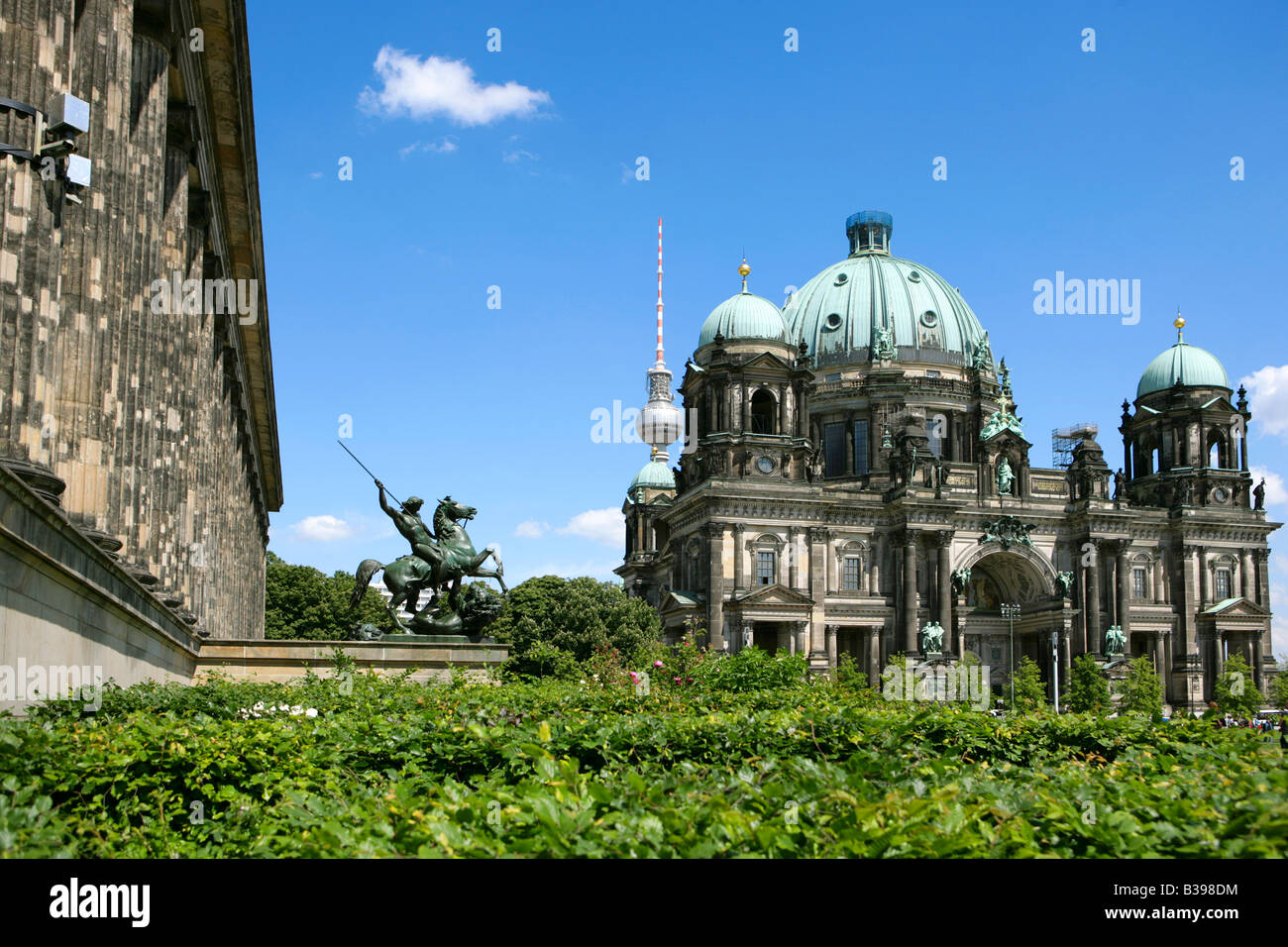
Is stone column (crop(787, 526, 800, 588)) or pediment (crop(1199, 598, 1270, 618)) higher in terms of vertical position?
stone column (crop(787, 526, 800, 588))

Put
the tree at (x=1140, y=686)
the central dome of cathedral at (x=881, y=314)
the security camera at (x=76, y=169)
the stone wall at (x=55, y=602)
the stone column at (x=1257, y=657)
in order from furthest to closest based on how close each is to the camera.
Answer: the central dome of cathedral at (x=881, y=314)
the stone column at (x=1257, y=657)
the tree at (x=1140, y=686)
the security camera at (x=76, y=169)
the stone wall at (x=55, y=602)

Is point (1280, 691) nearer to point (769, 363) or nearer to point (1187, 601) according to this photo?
point (1187, 601)

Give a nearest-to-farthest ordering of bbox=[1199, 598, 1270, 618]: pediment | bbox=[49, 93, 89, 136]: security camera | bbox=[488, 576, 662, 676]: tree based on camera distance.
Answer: bbox=[49, 93, 89, 136]: security camera
bbox=[488, 576, 662, 676]: tree
bbox=[1199, 598, 1270, 618]: pediment

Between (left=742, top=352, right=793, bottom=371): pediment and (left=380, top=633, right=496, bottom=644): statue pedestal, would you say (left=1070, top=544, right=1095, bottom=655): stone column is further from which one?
(left=380, top=633, right=496, bottom=644): statue pedestal

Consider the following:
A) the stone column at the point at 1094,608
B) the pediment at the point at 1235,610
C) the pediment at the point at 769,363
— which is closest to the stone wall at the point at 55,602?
the pediment at the point at 769,363

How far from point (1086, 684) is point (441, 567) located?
204ft

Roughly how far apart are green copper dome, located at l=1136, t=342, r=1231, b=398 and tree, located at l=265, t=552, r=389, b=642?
2597 inches

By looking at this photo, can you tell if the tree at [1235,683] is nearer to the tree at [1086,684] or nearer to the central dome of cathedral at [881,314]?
the tree at [1086,684]

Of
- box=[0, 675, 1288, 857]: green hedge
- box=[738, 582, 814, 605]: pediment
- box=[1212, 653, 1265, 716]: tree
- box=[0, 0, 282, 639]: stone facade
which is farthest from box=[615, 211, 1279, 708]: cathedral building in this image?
box=[0, 675, 1288, 857]: green hedge

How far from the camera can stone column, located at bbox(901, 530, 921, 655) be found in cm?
8393

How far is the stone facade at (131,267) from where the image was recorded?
527 inches

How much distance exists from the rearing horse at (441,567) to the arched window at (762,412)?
54933 mm

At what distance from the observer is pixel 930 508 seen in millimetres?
85750

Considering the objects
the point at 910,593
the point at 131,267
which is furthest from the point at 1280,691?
the point at 131,267
